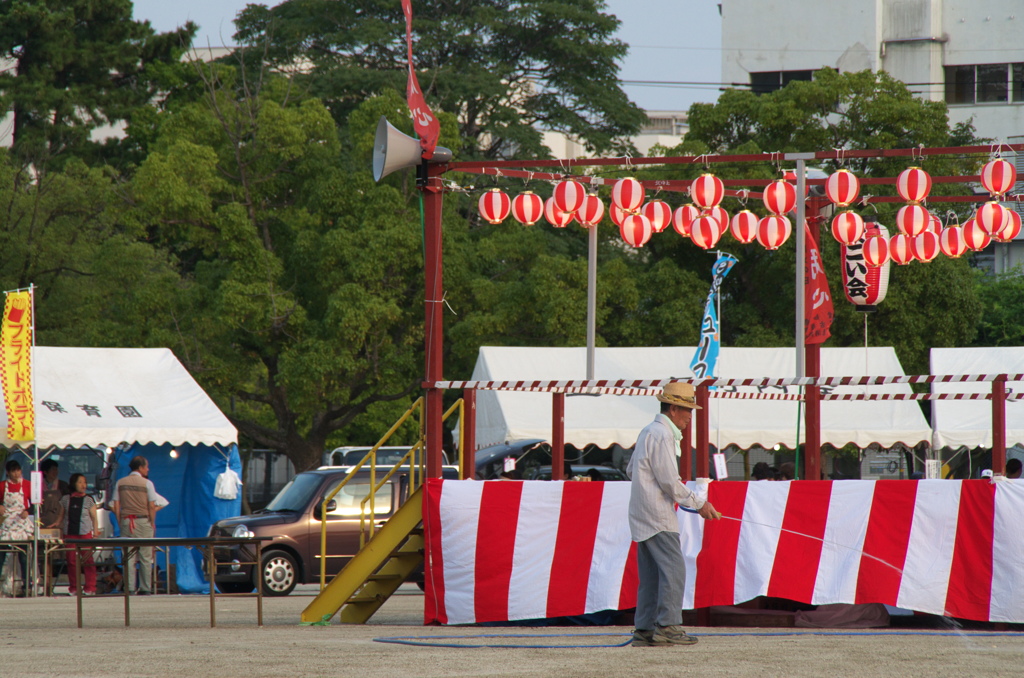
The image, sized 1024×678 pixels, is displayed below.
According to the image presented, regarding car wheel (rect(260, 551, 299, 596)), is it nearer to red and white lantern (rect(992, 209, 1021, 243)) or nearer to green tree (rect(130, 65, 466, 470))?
green tree (rect(130, 65, 466, 470))

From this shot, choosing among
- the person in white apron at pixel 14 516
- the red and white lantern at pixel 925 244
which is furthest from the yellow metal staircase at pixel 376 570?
the red and white lantern at pixel 925 244

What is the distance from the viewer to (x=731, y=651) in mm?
7969

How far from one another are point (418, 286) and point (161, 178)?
228 inches

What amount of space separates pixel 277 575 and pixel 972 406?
40.1 feet

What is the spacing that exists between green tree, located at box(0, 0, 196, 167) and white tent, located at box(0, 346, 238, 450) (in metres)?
21.4

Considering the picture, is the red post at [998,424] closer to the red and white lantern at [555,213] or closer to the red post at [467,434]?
the red post at [467,434]

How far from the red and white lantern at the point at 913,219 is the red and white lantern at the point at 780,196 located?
128 cm

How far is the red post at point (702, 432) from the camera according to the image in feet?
34.0

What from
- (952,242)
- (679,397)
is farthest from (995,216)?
(679,397)

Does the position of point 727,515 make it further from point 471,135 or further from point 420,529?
point 471,135

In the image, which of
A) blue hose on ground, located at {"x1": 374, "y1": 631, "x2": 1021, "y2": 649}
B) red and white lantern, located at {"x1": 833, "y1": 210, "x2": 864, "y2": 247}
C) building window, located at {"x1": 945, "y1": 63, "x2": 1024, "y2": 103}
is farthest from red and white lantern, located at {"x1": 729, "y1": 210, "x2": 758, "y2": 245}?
building window, located at {"x1": 945, "y1": 63, "x2": 1024, "y2": 103}

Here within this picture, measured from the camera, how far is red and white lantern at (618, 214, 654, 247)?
16.9 metres

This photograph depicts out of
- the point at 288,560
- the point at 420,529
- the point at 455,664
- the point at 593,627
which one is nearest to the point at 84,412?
the point at 288,560

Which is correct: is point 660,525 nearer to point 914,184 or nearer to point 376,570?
point 376,570
